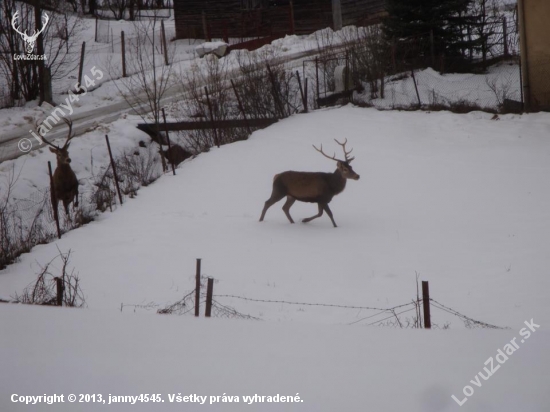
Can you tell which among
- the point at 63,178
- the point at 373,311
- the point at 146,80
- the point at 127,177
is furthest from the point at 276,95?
the point at 373,311

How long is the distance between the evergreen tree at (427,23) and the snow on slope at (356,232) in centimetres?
688

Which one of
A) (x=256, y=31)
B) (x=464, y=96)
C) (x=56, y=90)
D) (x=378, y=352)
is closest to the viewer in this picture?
(x=378, y=352)

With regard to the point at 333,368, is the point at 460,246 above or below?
below

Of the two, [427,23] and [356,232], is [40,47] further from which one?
[356,232]

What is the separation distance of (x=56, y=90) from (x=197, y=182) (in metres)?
14.5

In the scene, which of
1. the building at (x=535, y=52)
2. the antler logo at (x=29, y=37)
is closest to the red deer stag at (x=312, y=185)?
the building at (x=535, y=52)

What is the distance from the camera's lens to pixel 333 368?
4.74m

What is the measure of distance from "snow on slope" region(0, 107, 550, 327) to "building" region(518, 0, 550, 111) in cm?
145

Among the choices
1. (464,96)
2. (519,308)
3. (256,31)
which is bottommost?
(519,308)

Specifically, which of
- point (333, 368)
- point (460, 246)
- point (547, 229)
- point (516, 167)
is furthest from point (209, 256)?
point (516, 167)

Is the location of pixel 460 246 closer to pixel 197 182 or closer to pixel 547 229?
pixel 547 229

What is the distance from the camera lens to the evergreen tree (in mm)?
24906

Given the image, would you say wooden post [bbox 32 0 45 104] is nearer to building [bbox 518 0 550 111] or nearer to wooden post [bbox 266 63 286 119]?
wooden post [bbox 266 63 286 119]

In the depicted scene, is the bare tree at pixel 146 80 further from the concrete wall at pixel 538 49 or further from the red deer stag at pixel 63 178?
the concrete wall at pixel 538 49
